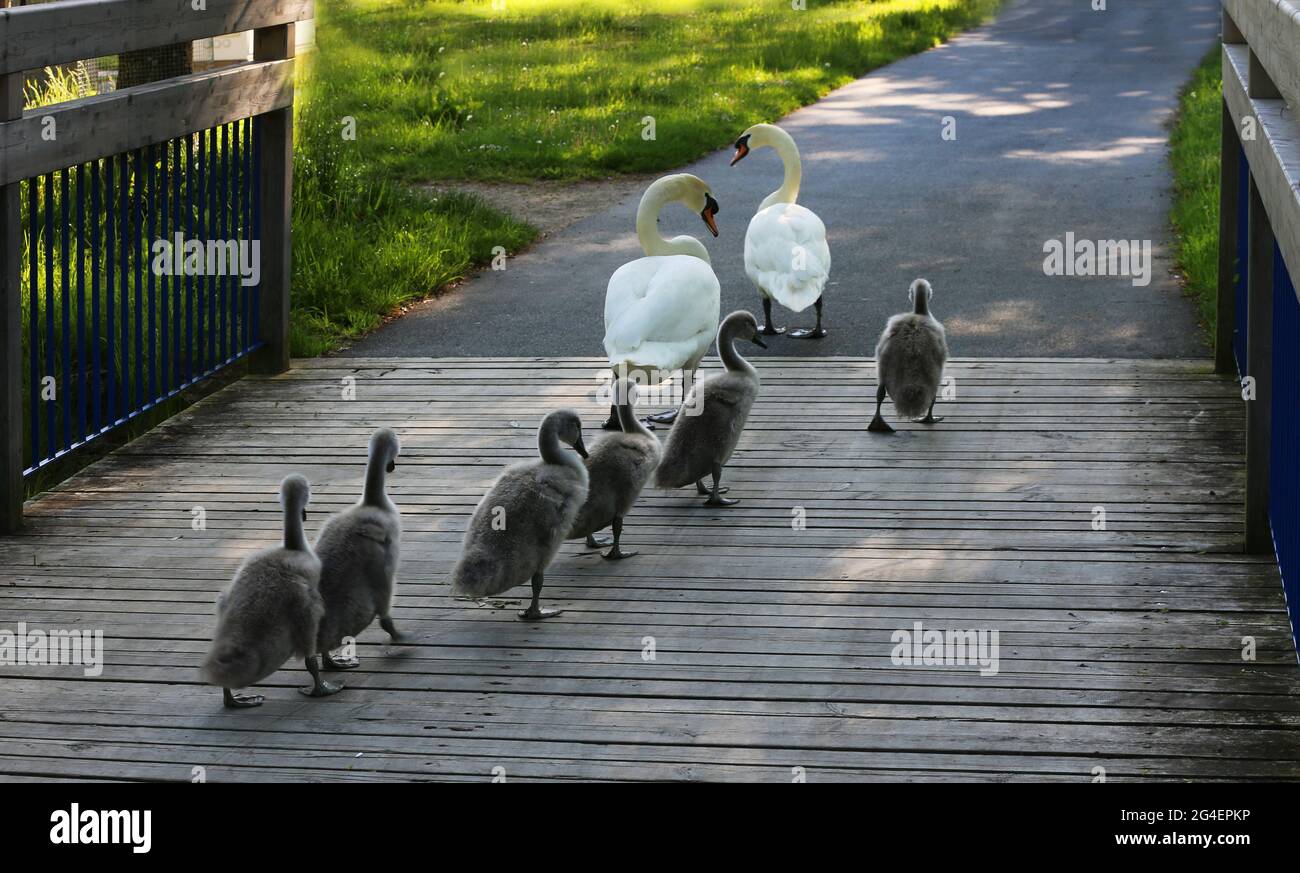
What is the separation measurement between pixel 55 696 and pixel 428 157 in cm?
1288

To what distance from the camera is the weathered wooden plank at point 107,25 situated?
729 cm

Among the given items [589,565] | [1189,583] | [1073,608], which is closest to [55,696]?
[589,565]

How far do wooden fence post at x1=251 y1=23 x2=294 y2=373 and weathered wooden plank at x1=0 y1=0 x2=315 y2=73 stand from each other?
15.4 inches

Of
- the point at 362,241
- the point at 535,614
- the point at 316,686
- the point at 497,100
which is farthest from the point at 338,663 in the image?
the point at 497,100

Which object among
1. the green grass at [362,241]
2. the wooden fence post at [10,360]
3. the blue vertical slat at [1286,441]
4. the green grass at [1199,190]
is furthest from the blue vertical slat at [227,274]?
the green grass at [1199,190]

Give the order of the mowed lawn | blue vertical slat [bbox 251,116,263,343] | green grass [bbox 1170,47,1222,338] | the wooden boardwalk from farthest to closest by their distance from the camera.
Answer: the mowed lawn < green grass [bbox 1170,47,1222,338] < blue vertical slat [bbox 251,116,263,343] < the wooden boardwalk

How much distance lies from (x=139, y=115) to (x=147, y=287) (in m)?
1.07

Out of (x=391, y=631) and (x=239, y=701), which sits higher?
(x=391, y=631)

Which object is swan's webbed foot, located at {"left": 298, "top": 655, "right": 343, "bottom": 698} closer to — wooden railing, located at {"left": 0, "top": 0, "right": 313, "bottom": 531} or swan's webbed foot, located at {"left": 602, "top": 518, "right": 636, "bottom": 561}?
swan's webbed foot, located at {"left": 602, "top": 518, "right": 636, "bottom": 561}

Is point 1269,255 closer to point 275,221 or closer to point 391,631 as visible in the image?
point 391,631

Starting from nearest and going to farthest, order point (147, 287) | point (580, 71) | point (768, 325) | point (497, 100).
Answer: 1. point (147, 287)
2. point (768, 325)
3. point (497, 100)
4. point (580, 71)

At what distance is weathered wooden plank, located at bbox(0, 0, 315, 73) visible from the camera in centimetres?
A: 729

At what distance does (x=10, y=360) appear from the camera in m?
7.59

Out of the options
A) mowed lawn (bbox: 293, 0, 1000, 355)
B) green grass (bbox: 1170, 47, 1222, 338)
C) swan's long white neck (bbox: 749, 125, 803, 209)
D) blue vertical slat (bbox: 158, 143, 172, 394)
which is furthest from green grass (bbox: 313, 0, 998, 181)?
blue vertical slat (bbox: 158, 143, 172, 394)
